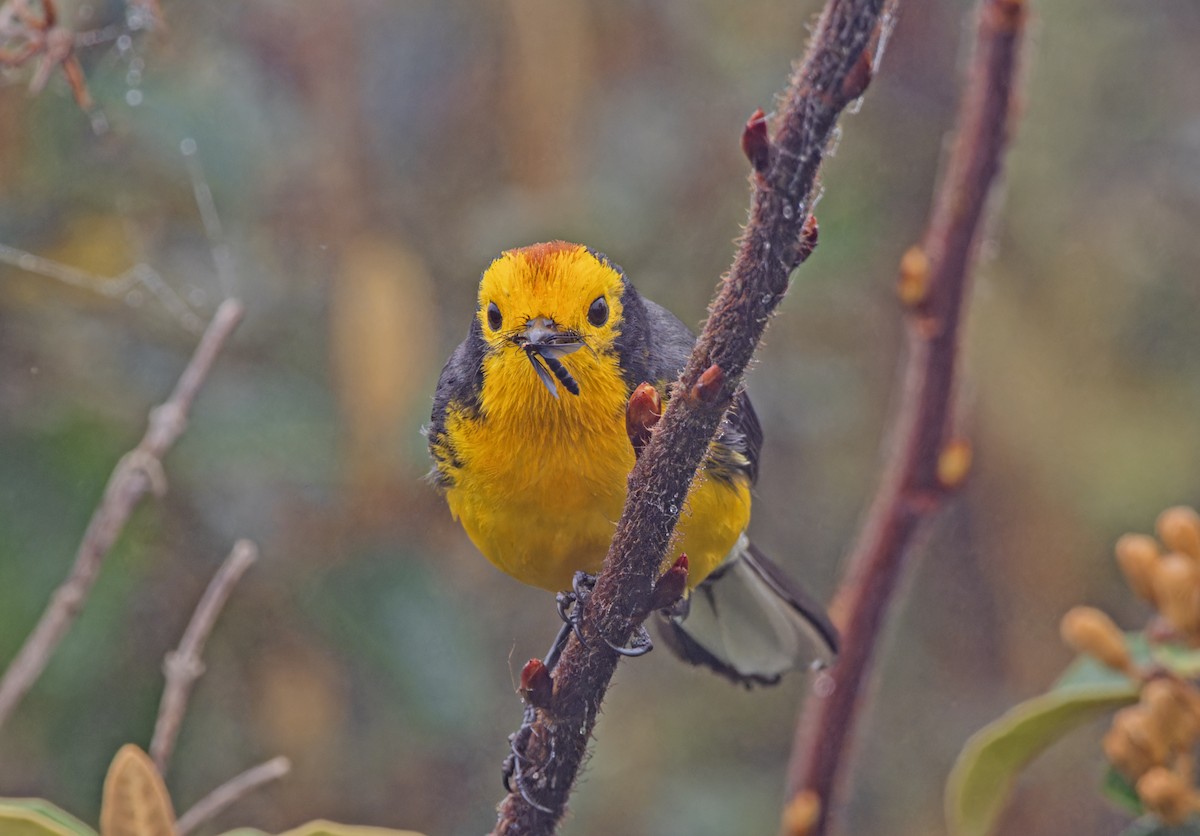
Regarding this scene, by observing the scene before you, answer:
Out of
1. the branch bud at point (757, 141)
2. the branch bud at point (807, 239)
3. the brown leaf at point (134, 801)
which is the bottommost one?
the brown leaf at point (134, 801)

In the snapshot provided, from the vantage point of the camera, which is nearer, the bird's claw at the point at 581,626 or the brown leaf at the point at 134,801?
the bird's claw at the point at 581,626

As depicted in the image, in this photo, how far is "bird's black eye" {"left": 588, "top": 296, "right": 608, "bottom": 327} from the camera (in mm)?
1379

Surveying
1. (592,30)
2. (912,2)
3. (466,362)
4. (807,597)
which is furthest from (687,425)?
(912,2)

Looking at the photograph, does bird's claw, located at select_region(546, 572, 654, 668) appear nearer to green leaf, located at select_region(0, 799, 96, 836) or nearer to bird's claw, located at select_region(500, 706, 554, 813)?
bird's claw, located at select_region(500, 706, 554, 813)

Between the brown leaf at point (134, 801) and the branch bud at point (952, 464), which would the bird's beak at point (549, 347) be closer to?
the branch bud at point (952, 464)

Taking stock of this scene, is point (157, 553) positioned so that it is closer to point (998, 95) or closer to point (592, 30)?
point (592, 30)

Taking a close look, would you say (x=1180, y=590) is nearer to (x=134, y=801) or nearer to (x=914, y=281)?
(x=914, y=281)

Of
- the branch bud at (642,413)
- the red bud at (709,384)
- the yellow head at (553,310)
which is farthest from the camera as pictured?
the yellow head at (553,310)

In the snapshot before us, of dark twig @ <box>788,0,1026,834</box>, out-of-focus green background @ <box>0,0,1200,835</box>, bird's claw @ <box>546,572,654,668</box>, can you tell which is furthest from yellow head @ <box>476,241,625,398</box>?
out-of-focus green background @ <box>0,0,1200,835</box>

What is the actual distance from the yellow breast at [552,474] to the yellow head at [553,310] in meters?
Result: 0.01

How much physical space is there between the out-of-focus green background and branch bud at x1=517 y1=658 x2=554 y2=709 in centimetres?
137

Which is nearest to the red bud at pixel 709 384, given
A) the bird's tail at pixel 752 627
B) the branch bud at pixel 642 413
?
the branch bud at pixel 642 413

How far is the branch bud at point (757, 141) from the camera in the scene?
2.57 ft

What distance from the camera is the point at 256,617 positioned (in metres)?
2.60
